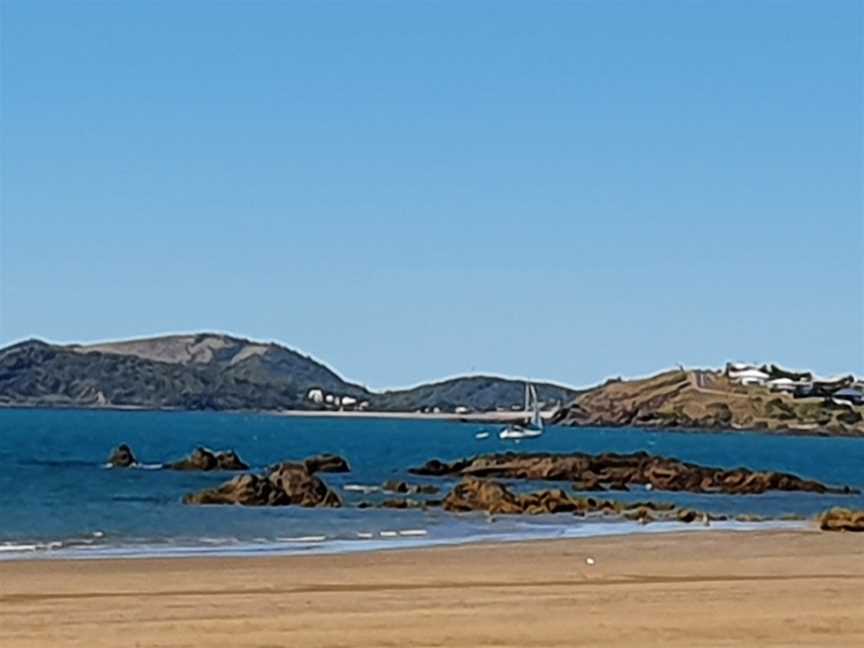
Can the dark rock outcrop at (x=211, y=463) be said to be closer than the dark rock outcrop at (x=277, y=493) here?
No

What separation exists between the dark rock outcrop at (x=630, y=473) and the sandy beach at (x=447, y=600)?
33.3m

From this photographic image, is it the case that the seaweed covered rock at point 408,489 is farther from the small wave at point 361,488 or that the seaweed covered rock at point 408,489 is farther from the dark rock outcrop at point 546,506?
the dark rock outcrop at point 546,506

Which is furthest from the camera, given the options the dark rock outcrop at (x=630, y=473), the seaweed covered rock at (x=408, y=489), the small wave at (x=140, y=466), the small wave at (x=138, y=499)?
the small wave at (x=140, y=466)

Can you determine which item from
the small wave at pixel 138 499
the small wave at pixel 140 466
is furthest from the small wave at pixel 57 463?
the small wave at pixel 138 499

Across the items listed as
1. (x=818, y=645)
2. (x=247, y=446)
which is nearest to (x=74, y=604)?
(x=818, y=645)

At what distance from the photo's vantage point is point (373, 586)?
2175 centimetres

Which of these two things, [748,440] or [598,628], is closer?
[598,628]

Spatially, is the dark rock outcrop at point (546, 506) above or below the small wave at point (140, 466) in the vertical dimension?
below

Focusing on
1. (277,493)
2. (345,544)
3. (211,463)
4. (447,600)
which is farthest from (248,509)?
(211,463)

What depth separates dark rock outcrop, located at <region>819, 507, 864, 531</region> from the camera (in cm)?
3753

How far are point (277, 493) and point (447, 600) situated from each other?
2953 centimetres

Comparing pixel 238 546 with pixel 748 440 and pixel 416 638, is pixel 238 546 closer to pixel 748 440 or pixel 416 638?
pixel 416 638

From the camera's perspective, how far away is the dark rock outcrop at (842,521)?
3753cm

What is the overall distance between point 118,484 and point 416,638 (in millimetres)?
47616
